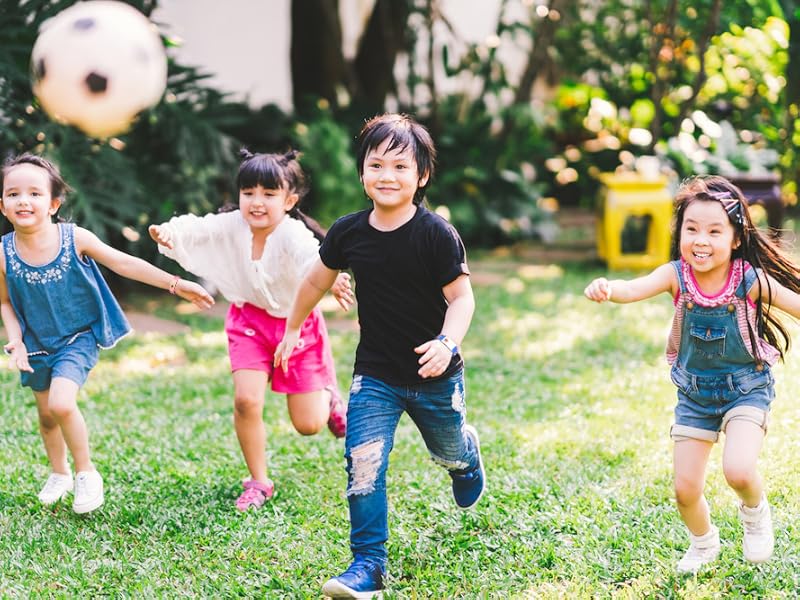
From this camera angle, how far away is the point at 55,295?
10.9ft

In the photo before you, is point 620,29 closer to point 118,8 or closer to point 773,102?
point 773,102

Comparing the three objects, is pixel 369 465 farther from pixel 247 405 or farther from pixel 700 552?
pixel 700 552

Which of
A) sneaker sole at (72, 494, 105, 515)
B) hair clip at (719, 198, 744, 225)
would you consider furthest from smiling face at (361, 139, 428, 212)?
sneaker sole at (72, 494, 105, 515)

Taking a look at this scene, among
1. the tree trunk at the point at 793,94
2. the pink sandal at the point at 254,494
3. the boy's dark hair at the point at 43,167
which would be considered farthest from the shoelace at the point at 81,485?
the tree trunk at the point at 793,94

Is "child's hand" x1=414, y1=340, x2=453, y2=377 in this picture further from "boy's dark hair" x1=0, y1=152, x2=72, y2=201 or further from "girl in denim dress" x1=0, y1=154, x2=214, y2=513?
"boy's dark hair" x1=0, y1=152, x2=72, y2=201

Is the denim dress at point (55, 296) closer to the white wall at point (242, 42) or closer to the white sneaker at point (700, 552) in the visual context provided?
the white sneaker at point (700, 552)

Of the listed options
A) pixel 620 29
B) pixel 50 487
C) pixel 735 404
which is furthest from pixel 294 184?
pixel 620 29

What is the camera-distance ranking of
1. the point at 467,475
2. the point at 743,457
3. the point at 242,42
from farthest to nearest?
the point at 242,42 → the point at 467,475 → the point at 743,457

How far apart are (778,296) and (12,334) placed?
92.8 inches

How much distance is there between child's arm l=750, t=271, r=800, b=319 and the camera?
2672mm

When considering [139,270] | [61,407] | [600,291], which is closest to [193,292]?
[139,270]

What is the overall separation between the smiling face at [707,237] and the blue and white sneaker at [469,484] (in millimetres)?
927

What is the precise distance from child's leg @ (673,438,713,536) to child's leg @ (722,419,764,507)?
0.08m

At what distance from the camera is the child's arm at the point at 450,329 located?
104 inches
